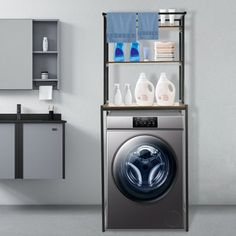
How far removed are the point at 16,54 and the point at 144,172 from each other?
201 cm

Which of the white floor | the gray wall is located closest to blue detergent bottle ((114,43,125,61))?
the gray wall

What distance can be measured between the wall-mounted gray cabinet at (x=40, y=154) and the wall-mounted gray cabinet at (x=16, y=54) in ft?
1.89

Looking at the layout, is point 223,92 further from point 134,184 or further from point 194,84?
point 134,184

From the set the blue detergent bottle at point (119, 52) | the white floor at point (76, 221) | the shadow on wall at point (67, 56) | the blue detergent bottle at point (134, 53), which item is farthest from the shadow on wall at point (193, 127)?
the shadow on wall at point (67, 56)

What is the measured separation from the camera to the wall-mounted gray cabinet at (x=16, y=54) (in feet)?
17.9

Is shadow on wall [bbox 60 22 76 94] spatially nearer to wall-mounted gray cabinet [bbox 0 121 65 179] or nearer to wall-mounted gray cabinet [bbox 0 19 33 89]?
wall-mounted gray cabinet [bbox 0 19 33 89]

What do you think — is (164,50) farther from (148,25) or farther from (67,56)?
(67,56)

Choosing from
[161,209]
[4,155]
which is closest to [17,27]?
[4,155]

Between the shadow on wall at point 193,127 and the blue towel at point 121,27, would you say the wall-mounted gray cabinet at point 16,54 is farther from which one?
the shadow on wall at point 193,127

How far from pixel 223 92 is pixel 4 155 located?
95.9 inches

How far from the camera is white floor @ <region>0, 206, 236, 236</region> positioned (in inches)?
171

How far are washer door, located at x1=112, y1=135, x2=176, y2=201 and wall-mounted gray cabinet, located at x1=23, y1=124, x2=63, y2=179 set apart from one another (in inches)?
35.8

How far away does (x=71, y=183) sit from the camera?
5613 millimetres

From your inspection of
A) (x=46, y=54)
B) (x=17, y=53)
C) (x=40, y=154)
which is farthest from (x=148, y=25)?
(x=40, y=154)
